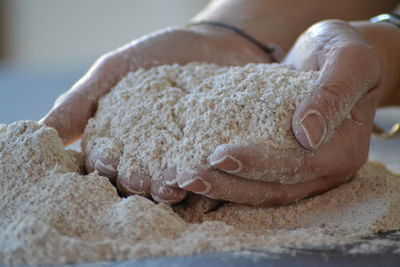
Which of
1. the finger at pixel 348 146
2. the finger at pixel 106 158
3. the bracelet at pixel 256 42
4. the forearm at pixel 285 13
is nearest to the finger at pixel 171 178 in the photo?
the finger at pixel 106 158

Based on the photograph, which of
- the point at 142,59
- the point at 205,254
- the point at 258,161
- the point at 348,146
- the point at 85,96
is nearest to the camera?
the point at 205,254

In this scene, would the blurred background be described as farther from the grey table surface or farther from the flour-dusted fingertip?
the flour-dusted fingertip

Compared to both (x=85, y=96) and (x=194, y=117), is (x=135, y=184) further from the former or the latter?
(x=85, y=96)

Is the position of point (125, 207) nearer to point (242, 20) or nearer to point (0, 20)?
point (242, 20)

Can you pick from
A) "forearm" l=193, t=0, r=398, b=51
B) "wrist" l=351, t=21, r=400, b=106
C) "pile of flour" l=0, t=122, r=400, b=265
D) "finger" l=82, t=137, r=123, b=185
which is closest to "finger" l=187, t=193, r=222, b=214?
"pile of flour" l=0, t=122, r=400, b=265

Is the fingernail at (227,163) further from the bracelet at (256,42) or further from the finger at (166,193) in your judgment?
the bracelet at (256,42)

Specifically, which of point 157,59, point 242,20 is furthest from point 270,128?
point 242,20

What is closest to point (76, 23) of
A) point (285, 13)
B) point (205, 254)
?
point (285, 13)
